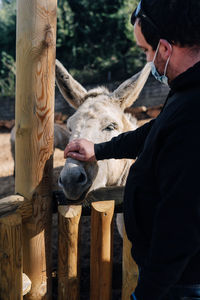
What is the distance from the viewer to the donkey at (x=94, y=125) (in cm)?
236

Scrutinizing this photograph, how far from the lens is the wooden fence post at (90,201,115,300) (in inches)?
89.9

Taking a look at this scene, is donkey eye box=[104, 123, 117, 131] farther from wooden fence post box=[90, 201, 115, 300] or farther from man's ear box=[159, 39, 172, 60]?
man's ear box=[159, 39, 172, 60]

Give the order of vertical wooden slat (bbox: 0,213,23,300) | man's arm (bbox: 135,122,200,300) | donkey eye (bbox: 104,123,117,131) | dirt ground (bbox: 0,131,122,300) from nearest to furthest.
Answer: man's arm (bbox: 135,122,200,300) → vertical wooden slat (bbox: 0,213,23,300) → donkey eye (bbox: 104,123,117,131) → dirt ground (bbox: 0,131,122,300)

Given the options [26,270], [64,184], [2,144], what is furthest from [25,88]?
[2,144]

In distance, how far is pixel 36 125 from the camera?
83.0 inches

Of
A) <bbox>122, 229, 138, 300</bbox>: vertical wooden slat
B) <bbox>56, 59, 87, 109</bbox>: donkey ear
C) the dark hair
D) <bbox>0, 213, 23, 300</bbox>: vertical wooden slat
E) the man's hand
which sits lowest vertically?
<bbox>122, 229, 138, 300</bbox>: vertical wooden slat

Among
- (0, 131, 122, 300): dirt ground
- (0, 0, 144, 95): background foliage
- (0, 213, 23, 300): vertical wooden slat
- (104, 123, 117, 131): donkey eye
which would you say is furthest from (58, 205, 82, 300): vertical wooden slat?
(0, 0, 144, 95): background foliage

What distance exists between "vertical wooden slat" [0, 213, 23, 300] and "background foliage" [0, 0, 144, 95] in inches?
469

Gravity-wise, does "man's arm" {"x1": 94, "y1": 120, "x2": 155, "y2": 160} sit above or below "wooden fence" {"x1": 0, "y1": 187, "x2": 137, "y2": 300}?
above

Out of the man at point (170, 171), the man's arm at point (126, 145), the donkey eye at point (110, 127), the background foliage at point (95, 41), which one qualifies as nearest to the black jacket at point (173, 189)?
the man at point (170, 171)

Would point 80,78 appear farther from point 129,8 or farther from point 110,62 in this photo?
point 129,8

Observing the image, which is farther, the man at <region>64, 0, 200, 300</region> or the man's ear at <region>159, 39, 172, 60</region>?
the man's ear at <region>159, 39, 172, 60</region>

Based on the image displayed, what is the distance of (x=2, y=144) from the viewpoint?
35.1 ft

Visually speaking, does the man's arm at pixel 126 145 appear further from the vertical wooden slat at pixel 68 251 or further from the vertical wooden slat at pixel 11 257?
the vertical wooden slat at pixel 11 257
